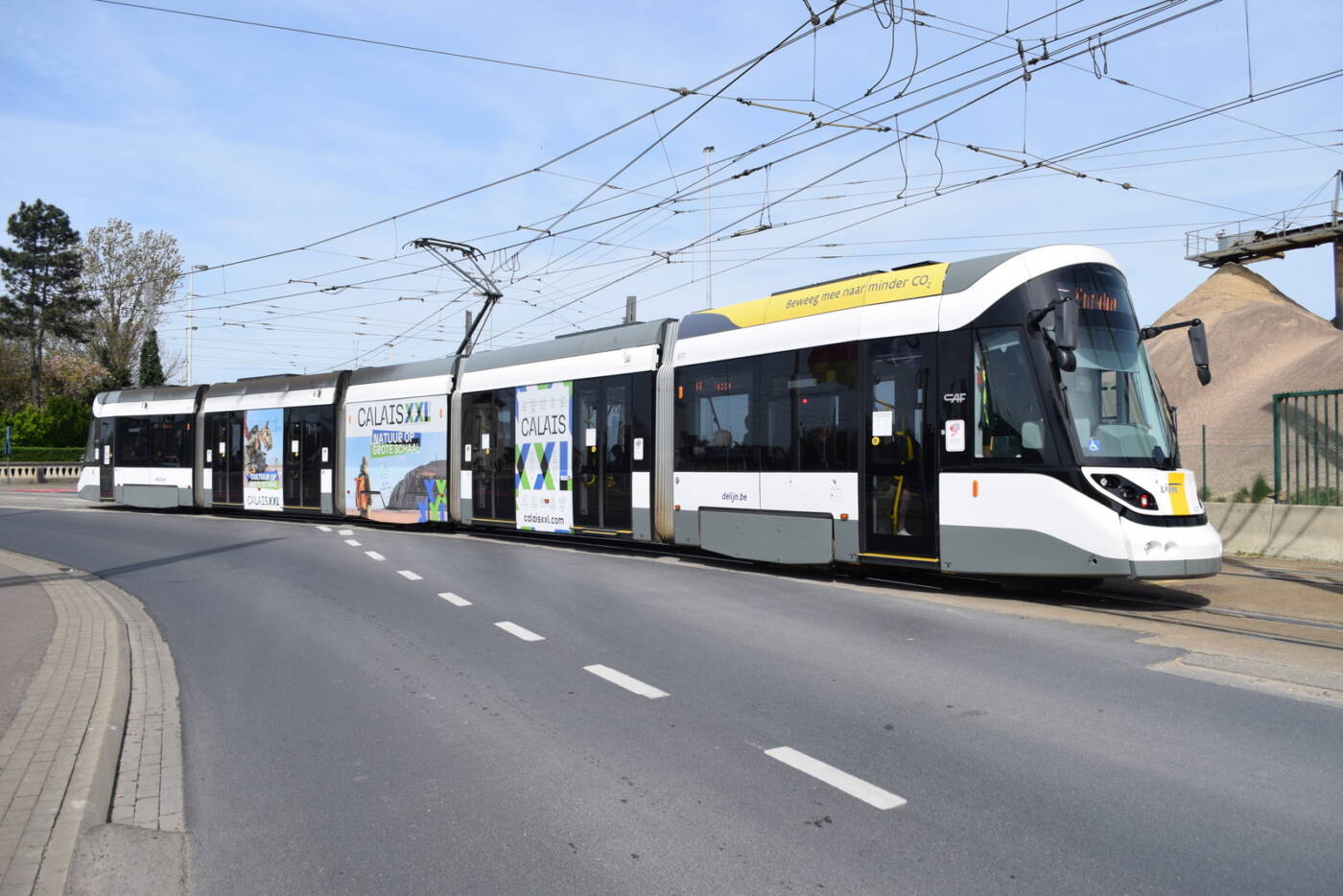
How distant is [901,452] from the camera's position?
10.8m

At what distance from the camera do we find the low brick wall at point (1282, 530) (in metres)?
13.4

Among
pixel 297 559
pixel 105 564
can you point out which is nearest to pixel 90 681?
pixel 297 559

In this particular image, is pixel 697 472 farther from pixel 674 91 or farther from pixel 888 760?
pixel 888 760

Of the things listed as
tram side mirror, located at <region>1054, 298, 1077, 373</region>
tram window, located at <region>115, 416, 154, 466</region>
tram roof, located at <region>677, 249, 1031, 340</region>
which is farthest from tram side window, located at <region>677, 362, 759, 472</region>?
tram window, located at <region>115, 416, 154, 466</region>

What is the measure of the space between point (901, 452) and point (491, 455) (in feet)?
31.4

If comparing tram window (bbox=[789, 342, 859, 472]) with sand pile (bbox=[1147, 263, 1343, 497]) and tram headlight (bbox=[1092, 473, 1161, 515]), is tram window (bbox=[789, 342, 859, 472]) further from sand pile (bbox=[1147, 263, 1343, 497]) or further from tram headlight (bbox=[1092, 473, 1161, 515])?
sand pile (bbox=[1147, 263, 1343, 497])

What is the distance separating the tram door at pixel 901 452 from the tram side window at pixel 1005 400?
1.91ft

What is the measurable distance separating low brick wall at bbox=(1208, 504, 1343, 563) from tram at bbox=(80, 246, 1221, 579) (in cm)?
455

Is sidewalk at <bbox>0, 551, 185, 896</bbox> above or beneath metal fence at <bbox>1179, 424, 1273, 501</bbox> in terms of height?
beneath

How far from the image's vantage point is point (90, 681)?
680 cm

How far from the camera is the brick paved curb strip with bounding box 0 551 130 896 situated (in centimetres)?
381

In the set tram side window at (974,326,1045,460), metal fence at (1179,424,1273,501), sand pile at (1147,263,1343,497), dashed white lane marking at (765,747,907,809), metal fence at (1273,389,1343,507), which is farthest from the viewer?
sand pile at (1147,263,1343,497)

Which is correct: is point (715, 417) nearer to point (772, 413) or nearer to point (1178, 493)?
point (772, 413)

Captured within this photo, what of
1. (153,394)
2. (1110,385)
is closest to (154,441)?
(153,394)
